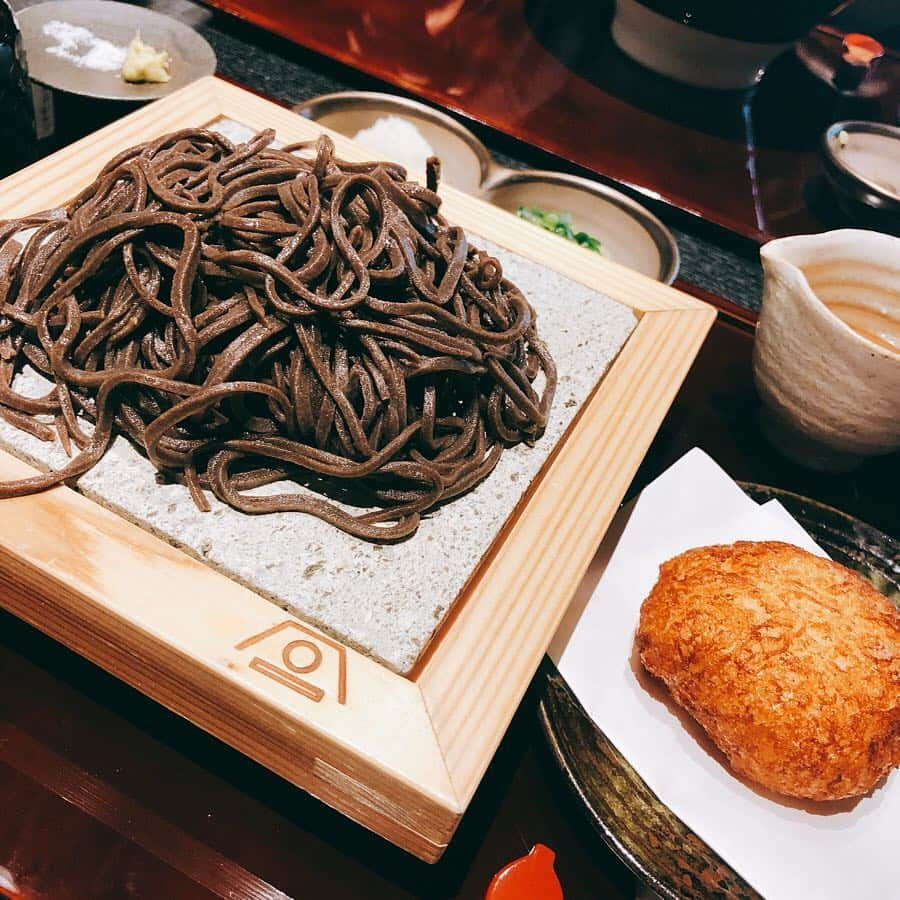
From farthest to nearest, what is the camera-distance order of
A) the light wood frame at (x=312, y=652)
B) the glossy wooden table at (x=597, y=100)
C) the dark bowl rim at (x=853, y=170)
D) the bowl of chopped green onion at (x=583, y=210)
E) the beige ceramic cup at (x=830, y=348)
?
the glossy wooden table at (x=597, y=100) < the dark bowl rim at (x=853, y=170) < the bowl of chopped green onion at (x=583, y=210) < the beige ceramic cup at (x=830, y=348) < the light wood frame at (x=312, y=652)

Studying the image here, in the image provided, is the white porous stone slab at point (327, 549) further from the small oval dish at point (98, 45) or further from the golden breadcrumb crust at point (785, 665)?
the small oval dish at point (98, 45)

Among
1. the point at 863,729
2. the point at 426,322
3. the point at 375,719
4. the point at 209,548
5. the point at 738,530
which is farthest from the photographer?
the point at 738,530

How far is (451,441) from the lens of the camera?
69.8 inches

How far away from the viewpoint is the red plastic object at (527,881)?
1.51 m

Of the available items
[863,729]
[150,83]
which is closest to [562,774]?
[863,729]

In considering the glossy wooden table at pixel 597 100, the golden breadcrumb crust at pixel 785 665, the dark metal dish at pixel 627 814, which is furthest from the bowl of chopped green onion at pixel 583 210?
the dark metal dish at pixel 627 814

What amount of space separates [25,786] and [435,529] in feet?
3.01

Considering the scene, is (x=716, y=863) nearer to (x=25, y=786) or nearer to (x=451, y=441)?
(x=451, y=441)

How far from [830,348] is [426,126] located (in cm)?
191

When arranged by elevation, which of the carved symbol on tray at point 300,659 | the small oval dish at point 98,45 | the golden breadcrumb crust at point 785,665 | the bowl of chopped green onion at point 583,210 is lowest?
the golden breadcrumb crust at point 785,665

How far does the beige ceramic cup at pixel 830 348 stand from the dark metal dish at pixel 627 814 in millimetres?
1144

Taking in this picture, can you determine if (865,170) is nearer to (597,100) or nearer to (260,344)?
(597,100)

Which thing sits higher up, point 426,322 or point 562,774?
point 426,322

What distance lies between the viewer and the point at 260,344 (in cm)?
157
